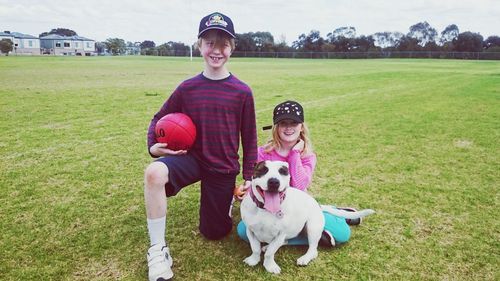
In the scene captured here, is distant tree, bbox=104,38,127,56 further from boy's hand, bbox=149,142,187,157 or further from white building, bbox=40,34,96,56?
boy's hand, bbox=149,142,187,157

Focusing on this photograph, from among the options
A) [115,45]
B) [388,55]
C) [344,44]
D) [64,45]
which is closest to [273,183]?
[388,55]

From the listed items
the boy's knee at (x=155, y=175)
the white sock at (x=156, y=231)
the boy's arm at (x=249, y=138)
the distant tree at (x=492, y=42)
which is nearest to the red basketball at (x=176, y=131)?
the boy's knee at (x=155, y=175)

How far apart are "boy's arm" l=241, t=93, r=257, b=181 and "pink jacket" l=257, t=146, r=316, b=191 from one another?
0.34 metres

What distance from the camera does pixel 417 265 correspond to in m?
3.46

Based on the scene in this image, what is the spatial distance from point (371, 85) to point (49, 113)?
14.7m

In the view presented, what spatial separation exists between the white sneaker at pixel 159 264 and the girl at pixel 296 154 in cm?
86

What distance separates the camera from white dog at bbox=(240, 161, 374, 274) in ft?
10.2

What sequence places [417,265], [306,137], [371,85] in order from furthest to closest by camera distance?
[371,85] < [306,137] < [417,265]

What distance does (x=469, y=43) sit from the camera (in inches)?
3396

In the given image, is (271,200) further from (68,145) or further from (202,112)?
(68,145)

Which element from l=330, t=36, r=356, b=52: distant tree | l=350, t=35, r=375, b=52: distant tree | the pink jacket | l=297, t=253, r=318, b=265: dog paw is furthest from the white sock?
l=330, t=36, r=356, b=52: distant tree

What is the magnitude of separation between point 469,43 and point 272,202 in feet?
321

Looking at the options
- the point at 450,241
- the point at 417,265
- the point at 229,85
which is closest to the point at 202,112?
the point at 229,85

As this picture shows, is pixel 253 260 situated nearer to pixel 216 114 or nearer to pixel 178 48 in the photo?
pixel 216 114
